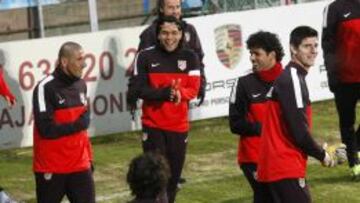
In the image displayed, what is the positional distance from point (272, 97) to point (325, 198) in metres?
3.41

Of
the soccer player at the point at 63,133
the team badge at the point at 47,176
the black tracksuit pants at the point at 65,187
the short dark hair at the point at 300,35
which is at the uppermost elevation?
the short dark hair at the point at 300,35

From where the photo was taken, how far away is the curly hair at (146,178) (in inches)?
206

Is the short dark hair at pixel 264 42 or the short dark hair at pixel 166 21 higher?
the short dark hair at pixel 166 21

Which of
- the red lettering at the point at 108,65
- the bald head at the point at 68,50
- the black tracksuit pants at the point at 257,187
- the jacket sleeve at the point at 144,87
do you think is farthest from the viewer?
the red lettering at the point at 108,65

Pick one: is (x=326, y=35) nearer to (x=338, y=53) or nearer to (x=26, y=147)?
(x=338, y=53)

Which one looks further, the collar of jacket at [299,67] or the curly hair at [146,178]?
the collar of jacket at [299,67]

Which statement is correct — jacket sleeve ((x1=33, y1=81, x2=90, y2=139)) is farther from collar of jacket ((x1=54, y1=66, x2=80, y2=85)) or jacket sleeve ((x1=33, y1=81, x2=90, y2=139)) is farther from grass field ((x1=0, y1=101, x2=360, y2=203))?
grass field ((x1=0, y1=101, x2=360, y2=203))

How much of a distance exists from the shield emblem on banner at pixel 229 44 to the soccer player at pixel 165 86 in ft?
20.6

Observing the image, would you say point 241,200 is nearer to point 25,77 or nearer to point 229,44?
point 25,77

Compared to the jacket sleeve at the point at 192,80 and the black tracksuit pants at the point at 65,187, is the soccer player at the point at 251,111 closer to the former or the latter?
the jacket sleeve at the point at 192,80

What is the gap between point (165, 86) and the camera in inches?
332

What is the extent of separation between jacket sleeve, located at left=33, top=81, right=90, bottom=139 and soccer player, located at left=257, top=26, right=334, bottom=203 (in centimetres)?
170

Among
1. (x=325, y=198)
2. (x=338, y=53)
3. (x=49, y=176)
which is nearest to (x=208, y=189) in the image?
(x=325, y=198)

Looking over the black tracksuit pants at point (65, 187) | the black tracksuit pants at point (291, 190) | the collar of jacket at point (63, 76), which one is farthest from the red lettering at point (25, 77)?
the black tracksuit pants at point (291, 190)
